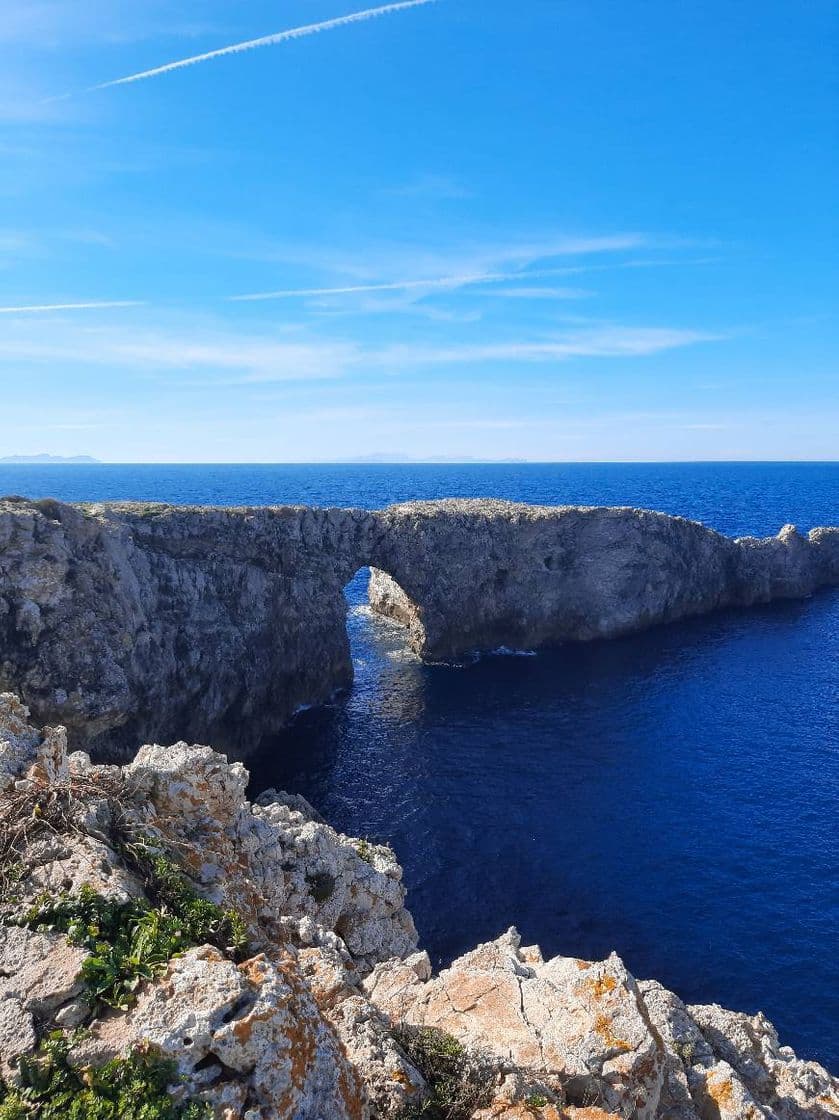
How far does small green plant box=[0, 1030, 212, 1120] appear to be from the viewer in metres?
6.38

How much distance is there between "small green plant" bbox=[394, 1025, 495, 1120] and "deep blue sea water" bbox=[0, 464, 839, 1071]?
1727 centimetres

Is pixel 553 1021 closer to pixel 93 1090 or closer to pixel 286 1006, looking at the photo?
pixel 286 1006

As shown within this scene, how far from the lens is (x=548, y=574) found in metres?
64.4

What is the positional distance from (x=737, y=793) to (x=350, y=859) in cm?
2473

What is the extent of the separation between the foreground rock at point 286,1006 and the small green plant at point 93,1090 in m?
0.10

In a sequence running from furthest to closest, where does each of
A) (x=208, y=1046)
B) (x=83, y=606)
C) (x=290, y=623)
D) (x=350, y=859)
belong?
(x=290, y=623) < (x=83, y=606) < (x=350, y=859) < (x=208, y=1046)

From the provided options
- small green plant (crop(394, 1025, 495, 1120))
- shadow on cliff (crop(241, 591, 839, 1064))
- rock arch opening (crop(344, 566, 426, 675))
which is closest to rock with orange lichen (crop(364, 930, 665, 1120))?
small green plant (crop(394, 1025, 495, 1120))

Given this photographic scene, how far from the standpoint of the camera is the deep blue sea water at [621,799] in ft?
85.6

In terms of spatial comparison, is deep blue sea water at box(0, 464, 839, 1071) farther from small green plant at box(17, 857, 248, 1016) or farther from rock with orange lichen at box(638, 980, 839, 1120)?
small green plant at box(17, 857, 248, 1016)

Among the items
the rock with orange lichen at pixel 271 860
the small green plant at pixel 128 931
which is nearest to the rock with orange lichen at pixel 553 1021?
the rock with orange lichen at pixel 271 860

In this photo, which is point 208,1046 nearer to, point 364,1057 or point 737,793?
point 364,1057

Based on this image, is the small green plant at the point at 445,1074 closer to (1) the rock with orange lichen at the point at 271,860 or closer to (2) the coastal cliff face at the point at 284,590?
(1) the rock with orange lichen at the point at 271,860

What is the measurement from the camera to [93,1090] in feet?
21.4

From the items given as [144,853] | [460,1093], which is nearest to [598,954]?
[460,1093]
